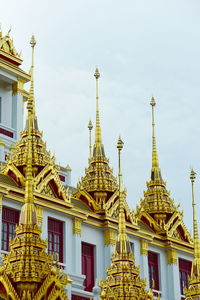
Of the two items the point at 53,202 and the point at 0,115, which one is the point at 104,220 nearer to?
the point at 53,202

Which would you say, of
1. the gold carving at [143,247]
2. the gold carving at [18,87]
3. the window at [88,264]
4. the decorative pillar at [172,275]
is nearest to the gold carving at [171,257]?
the decorative pillar at [172,275]

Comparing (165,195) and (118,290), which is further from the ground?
(165,195)

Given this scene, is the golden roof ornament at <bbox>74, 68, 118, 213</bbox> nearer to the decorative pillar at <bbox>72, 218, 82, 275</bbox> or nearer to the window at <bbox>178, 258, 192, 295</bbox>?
the decorative pillar at <bbox>72, 218, 82, 275</bbox>

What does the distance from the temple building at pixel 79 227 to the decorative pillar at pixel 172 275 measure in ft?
0.16

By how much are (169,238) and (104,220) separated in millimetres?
4926

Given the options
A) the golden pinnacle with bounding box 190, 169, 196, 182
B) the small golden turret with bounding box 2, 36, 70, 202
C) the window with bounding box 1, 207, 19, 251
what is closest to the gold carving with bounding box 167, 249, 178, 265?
the golden pinnacle with bounding box 190, 169, 196, 182

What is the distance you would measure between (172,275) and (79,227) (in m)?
6.91

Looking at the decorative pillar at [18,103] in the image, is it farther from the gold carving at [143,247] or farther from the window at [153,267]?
the window at [153,267]

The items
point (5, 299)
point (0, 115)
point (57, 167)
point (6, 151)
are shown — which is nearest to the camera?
point (5, 299)

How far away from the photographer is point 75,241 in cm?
3084

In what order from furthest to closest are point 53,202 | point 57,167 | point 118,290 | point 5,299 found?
point 57,167 < point 53,202 < point 118,290 < point 5,299

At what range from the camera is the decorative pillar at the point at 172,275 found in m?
35.7

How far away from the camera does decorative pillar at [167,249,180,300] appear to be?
35.7 metres

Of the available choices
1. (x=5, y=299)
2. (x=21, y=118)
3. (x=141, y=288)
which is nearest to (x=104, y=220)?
(x=21, y=118)
